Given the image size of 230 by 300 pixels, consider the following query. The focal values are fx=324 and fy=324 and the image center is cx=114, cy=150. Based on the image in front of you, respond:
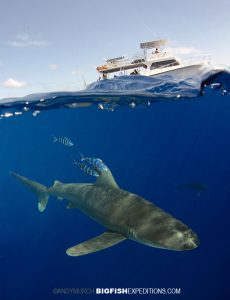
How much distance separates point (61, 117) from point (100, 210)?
1710cm

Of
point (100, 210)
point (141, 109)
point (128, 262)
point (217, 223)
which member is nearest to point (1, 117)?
point (141, 109)

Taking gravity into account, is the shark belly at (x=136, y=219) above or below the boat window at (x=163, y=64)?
below

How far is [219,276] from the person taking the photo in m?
19.3

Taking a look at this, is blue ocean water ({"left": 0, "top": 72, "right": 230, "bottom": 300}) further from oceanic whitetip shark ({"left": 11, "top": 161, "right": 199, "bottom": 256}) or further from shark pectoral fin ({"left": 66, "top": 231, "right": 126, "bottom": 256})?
shark pectoral fin ({"left": 66, "top": 231, "right": 126, "bottom": 256})

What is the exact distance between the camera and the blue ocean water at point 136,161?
17.3 metres

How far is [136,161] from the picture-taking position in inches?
1473

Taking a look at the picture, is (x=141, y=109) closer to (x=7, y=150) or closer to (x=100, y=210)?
(x=100, y=210)

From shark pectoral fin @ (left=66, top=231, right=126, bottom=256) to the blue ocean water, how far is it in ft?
32.2

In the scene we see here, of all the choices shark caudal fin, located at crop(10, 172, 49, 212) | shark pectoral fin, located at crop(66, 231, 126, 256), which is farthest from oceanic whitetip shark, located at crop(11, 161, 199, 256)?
shark caudal fin, located at crop(10, 172, 49, 212)

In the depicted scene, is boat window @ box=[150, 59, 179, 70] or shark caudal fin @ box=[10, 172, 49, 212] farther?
boat window @ box=[150, 59, 179, 70]

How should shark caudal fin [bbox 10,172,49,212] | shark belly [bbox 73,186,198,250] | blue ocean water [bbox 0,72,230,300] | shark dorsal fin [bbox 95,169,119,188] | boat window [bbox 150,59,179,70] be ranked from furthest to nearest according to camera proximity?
boat window [bbox 150,59,179,70] < blue ocean water [bbox 0,72,230,300] < shark caudal fin [bbox 10,172,49,212] < shark dorsal fin [bbox 95,169,119,188] < shark belly [bbox 73,186,198,250]

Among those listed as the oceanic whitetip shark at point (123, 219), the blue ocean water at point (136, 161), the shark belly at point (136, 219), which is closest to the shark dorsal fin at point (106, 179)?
the oceanic whitetip shark at point (123, 219)

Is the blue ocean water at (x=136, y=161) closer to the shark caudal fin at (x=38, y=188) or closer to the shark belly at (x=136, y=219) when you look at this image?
the shark caudal fin at (x=38, y=188)

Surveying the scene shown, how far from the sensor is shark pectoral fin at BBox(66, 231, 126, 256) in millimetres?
5602
